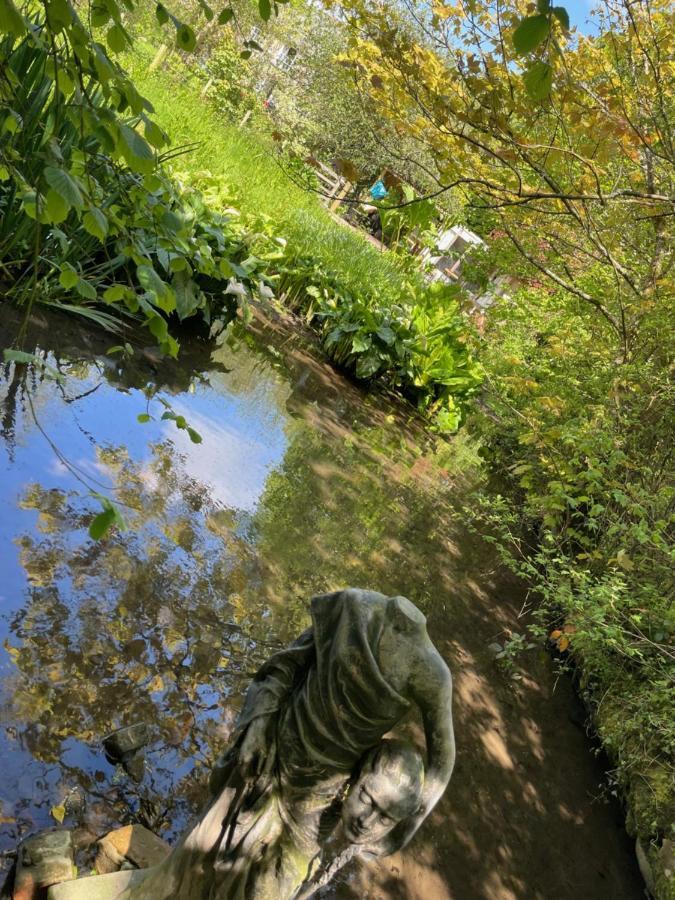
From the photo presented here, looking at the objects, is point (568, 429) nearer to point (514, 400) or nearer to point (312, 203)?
point (514, 400)

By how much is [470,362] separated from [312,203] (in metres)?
5.53

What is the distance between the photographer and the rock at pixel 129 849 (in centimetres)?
229

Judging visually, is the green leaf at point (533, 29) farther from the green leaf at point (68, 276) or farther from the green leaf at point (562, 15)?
the green leaf at point (68, 276)

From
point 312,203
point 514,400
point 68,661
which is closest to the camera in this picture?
point 68,661

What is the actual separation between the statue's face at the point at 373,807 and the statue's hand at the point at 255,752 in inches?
9.6

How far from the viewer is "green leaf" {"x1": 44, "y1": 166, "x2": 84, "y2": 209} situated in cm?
124

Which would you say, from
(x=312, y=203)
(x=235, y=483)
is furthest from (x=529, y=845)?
(x=312, y=203)

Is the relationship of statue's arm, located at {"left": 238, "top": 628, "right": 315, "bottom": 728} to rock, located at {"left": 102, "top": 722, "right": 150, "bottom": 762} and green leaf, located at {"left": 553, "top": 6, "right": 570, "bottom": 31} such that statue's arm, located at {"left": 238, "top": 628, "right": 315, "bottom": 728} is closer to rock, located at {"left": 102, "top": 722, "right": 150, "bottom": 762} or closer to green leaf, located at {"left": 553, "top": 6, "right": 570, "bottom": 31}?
rock, located at {"left": 102, "top": 722, "right": 150, "bottom": 762}

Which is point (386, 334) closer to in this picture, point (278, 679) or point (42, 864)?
point (278, 679)

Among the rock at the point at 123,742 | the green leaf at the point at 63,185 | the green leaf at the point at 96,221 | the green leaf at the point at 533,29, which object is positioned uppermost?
the green leaf at the point at 533,29

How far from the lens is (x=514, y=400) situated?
9242 millimetres

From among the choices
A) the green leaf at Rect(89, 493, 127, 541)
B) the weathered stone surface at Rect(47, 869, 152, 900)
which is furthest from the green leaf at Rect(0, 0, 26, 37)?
the weathered stone surface at Rect(47, 869, 152, 900)

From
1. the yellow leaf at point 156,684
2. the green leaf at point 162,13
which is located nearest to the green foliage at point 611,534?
the yellow leaf at point 156,684

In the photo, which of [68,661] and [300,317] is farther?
[300,317]
